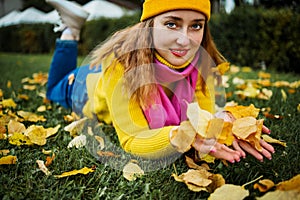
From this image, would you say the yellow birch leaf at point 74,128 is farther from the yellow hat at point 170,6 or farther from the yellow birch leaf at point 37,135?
the yellow hat at point 170,6

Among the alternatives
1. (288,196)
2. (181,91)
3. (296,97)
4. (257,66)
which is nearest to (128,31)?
(181,91)

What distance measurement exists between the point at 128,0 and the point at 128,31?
386cm

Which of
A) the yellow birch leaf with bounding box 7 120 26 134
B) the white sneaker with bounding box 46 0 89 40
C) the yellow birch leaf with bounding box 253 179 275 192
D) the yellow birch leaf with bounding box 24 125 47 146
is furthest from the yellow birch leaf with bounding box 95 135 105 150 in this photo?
the white sneaker with bounding box 46 0 89 40

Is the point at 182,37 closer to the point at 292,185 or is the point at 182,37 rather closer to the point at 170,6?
the point at 170,6

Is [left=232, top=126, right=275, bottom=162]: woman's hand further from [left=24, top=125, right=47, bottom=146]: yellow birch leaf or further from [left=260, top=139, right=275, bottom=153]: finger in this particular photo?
[left=24, top=125, right=47, bottom=146]: yellow birch leaf

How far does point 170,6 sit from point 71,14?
154cm

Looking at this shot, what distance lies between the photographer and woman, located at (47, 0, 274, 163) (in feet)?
4.38

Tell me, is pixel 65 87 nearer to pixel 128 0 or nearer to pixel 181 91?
pixel 181 91

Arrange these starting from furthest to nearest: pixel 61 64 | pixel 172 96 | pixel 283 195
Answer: pixel 61 64, pixel 172 96, pixel 283 195

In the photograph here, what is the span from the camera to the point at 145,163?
1.29 meters

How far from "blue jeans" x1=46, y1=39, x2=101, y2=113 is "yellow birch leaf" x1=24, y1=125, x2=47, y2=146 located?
24.7 inches

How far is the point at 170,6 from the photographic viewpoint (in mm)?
1370

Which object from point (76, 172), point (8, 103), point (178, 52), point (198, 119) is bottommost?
point (8, 103)

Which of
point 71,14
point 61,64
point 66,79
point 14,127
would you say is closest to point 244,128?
point 14,127
